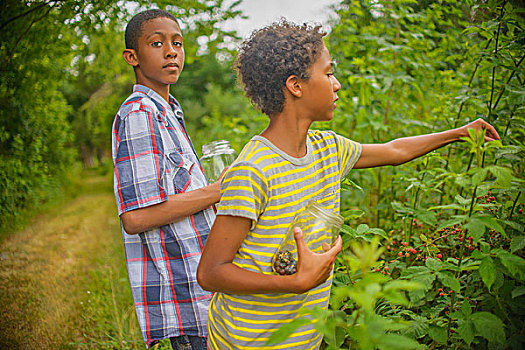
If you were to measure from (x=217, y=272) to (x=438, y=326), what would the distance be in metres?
0.86

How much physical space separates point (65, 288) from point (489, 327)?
3.75 metres

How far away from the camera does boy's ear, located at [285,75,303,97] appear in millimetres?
1266

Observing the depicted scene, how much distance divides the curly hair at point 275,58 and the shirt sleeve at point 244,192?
0.77 feet

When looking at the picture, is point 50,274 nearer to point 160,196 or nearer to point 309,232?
point 160,196

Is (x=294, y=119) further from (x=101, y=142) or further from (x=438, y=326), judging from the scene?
(x=101, y=142)

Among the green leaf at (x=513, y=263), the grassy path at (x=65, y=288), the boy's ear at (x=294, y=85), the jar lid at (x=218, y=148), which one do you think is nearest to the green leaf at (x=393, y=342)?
the green leaf at (x=513, y=263)

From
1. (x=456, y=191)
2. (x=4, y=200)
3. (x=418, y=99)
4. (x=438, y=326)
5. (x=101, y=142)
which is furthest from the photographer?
(x=101, y=142)

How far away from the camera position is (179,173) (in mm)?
1648

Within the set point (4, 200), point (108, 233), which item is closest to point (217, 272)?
point (4, 200)

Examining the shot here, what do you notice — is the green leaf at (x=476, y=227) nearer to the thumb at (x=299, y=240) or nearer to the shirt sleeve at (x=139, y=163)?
the thumb at (x=299, y=240)

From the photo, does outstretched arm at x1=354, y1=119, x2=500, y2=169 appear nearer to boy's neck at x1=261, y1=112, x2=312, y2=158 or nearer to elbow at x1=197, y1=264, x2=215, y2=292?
boy's neck at x1=261, y1=112, x2=312, y2=158

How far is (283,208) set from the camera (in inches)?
48.3

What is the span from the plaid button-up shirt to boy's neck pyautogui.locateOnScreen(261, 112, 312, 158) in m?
0.47

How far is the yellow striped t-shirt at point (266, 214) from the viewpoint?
118 centimetres
